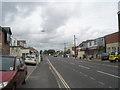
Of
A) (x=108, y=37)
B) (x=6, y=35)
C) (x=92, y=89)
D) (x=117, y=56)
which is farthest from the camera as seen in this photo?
(x=108, y=37)

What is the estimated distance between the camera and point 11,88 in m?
5.62

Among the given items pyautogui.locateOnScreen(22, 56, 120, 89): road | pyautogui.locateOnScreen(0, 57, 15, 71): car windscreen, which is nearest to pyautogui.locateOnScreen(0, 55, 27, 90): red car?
pyautogui.locateOnScreen(0, 57, 15, 71): car windscreen

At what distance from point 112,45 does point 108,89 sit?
3968 cm

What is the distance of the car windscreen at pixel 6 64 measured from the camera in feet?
22.0

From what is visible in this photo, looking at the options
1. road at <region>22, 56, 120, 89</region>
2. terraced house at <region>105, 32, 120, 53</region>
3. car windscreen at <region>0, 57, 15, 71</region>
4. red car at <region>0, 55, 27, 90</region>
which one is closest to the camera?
red car at <region>0, 55, 27, 90</region>

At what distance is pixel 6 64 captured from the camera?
23.0ft

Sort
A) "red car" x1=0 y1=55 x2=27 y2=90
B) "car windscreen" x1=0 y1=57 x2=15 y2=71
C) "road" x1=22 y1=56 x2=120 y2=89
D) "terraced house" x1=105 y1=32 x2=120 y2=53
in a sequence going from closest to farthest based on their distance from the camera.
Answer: "red car" x1=0 y1=55 x2=27 y2=90, "car windscreen" x1=0 y1=57 x2=15 y2=71, "road" x1=22 y1=56 x2=120 y2=89, "terraced house" x1=105 y1=32 x2=120 y2=53

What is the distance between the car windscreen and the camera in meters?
6.70

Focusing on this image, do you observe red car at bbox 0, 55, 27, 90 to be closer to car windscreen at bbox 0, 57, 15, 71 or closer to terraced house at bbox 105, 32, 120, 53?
car windscreen at bbox 0, 57, 15, 71

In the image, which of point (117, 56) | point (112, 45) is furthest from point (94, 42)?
point (117, 56)

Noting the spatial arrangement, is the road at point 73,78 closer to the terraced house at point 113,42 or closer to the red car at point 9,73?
the red car at point 9,73

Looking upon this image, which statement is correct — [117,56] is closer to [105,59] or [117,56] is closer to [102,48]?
[105,59]

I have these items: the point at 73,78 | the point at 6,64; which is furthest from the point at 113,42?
the point at 6,64

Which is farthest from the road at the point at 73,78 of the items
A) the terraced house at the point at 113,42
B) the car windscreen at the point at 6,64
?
the terraced house at the point at 113,42
